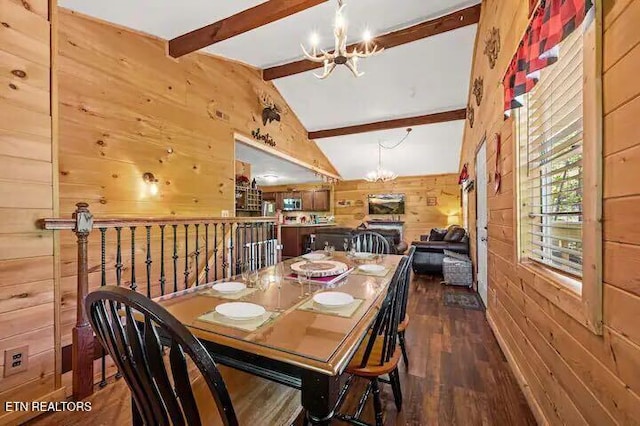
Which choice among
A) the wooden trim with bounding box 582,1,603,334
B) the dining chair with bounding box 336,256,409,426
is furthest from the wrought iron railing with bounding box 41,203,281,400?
the wooden trim with bounding box 582,1,603,334

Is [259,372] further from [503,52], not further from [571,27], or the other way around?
[503,52]

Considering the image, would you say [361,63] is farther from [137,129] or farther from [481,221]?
[137,129]

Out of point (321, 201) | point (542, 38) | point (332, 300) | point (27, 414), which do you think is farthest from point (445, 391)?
point (321, 201)

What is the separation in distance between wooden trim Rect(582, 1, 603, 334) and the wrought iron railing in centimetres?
167

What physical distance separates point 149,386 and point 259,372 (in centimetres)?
33

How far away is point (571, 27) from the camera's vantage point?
1.08 meters

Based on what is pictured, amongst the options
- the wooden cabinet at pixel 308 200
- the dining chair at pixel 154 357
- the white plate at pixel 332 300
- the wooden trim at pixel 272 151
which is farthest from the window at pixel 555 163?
the wooden cabinet at pixel 308 200

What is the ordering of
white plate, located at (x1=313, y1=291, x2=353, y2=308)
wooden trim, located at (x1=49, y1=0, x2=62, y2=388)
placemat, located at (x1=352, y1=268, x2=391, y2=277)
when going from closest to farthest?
white plate, located at (x1=313, y1=291, x2=353, y2=308), wooden trim, located at (x1=49, y1=0, x2=62, y2=388), placemat, located at (x1=352, y1=268, x2=391, y2=277)

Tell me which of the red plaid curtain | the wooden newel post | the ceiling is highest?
the ceiling

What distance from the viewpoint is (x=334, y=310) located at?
1.22 m

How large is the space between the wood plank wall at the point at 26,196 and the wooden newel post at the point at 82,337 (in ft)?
0.42

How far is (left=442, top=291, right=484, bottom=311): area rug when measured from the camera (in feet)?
11.5

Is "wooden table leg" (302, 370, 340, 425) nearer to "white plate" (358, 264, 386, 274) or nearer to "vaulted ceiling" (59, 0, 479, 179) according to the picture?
"white plate" (358, 264, 386, 274)

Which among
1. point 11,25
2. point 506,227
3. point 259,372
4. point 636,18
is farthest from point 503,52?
point 11,25
